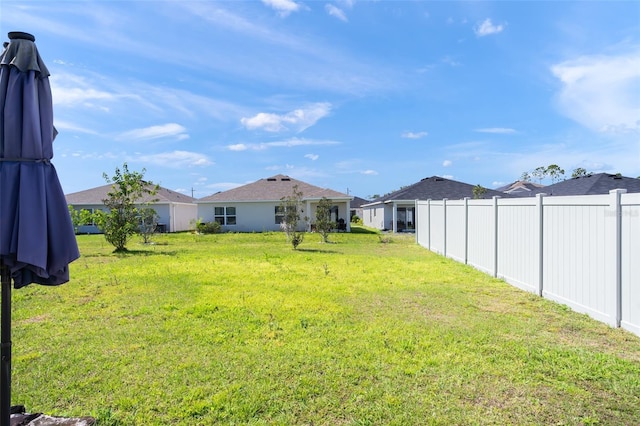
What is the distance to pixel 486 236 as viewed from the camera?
10.4 metres

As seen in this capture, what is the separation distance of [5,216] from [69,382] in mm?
2270

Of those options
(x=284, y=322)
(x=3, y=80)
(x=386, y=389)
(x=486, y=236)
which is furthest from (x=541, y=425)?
(x=486, y=236)

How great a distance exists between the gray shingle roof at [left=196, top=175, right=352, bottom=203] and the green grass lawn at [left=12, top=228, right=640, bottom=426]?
812 inches

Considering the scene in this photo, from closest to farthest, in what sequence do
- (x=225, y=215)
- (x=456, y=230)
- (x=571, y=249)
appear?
1. (x=571, y=249)
2. (x=456, y=230)
3. (x=225, y=215)

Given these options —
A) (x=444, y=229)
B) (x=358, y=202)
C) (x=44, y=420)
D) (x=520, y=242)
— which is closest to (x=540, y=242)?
(x=520, y=242)

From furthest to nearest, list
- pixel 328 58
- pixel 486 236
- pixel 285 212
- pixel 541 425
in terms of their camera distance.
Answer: pixel 285 212 < pixel 328 58 < pixel 486 236 < pixel 541 425

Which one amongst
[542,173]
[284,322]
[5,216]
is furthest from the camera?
[542,173]

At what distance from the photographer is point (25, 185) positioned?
99.0 inches

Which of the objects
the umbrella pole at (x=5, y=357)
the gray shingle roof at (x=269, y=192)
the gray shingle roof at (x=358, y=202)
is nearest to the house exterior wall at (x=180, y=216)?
the gray shingle roof at (x=269, y=192)

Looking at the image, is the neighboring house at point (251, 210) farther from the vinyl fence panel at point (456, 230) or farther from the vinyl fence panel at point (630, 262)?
the vinyl fence panel at point (630, 262)

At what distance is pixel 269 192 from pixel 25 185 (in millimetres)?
27762

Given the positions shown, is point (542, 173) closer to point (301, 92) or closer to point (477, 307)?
point (301, 92)

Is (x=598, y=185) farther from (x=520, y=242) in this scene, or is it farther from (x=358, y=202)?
(x=358, y=202)

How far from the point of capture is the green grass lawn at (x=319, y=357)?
3.25 meters
